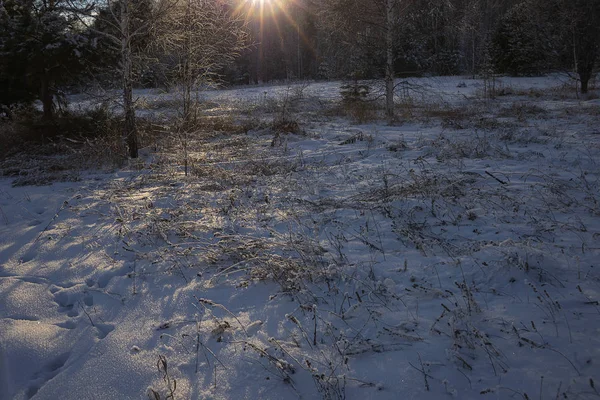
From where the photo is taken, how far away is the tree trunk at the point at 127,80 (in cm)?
750

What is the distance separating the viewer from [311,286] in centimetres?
313

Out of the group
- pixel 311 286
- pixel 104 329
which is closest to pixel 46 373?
pixel 104 329

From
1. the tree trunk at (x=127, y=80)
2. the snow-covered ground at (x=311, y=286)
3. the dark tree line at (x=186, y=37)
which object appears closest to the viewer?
the snow-covered ground at (x=311, y=286)

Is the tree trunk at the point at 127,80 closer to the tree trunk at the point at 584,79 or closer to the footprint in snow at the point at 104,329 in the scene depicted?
the footprint in snow at the point at 104,329

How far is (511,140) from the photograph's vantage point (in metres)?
8.09

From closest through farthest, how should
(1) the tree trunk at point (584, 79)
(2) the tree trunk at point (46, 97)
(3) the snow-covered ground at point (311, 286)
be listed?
(3) the snow-covered ground at point (311, 286)
(2) the tree trunk at point (46, 97)
(1) the tree trunk at point (584, 79)

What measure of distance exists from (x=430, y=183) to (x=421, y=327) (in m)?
3.11

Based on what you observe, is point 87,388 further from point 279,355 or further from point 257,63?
point 257,63

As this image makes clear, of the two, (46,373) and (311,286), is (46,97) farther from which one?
(311,286)

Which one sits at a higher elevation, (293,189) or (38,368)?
(293,189)

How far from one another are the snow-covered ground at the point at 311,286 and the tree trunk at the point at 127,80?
2.48m

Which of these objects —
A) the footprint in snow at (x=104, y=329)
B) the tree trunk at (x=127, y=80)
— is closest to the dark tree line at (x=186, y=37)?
the tree trunk at (x=127, y=80)

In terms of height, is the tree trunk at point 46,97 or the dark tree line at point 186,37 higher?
the dark tree line at point 186,37

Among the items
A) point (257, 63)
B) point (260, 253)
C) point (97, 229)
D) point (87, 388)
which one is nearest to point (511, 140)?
point (260, 253)
